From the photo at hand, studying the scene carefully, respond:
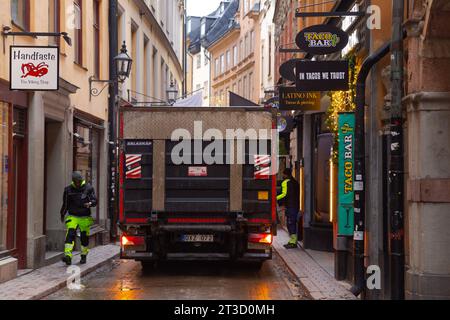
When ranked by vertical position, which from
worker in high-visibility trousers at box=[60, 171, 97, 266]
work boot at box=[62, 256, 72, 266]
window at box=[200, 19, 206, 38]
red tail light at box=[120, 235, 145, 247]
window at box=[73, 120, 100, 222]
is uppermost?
window at box=[200, 19, 206, 38]

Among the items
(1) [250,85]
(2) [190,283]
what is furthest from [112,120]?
(1) [250,85]

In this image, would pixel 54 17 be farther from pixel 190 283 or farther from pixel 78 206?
pixel 190 283

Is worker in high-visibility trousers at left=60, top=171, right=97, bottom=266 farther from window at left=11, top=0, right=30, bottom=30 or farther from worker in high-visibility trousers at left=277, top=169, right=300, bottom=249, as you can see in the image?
worker in high-visibility trousers at left=277, top=169, right=300, bottom=249

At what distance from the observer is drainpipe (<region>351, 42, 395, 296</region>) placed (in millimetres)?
9500

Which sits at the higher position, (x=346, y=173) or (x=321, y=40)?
(x=321, y=40)

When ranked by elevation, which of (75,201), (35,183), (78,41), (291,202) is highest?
(78,41)

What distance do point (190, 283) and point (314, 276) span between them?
6.75 ft

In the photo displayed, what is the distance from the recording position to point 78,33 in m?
17.3

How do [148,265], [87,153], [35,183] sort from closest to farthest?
[35,183]
[148,265]
[87,153]

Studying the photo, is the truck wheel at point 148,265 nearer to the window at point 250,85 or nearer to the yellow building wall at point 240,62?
the yellow building wall at point 240,62

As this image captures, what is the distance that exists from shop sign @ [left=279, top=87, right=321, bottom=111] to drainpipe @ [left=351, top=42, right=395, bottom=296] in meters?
5.66

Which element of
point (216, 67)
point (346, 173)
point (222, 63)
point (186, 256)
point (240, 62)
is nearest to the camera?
point (346, 173)

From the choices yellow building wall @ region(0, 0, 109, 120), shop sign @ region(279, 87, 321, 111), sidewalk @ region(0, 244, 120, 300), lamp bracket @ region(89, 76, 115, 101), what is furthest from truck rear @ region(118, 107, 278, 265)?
lamp bracket @ region(89, 76, 115, 101)

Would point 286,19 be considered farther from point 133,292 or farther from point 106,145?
point 133,292
